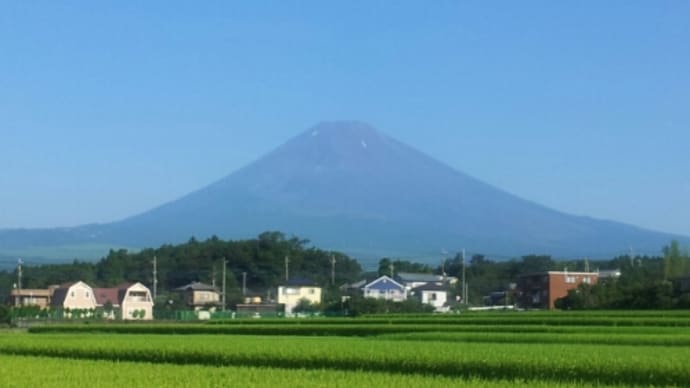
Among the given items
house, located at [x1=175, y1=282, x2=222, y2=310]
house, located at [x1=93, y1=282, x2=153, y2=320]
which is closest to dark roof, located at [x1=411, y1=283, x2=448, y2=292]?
house, located at [x1=175, y1=282, x2=222, y2=310]

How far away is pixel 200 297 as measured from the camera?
8806 centimetres

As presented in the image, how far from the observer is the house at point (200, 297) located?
87.1 meters

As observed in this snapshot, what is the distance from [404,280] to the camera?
9850 cm

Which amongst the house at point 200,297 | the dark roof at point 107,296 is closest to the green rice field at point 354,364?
the dark roof at point 107,296

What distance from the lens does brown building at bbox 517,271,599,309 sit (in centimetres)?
8125

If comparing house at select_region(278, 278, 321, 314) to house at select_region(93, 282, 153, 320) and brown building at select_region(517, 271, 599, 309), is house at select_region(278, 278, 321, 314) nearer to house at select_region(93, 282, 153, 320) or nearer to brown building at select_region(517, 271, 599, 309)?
house at select_region(93, 282, 153, 320)

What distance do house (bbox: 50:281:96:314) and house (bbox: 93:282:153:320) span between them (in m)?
1.21

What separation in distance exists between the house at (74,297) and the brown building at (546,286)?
34.1 m

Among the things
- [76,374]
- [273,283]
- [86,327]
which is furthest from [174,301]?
[76,374]

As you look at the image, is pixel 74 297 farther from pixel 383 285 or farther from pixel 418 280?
pixel 418 280

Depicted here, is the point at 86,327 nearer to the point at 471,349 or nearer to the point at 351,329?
the point at 351,329

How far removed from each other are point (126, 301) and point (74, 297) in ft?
12.3

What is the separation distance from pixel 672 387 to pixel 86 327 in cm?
3179

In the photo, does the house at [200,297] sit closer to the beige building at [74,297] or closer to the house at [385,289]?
the beige building at [74,297]
